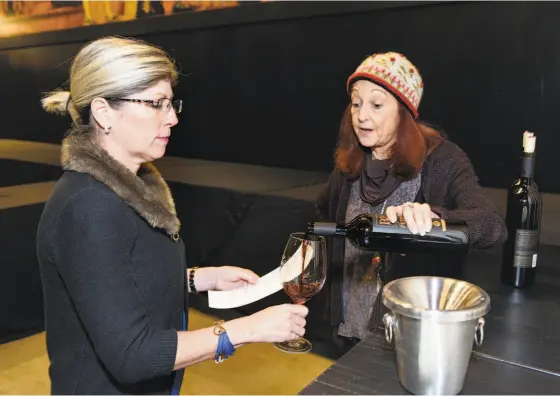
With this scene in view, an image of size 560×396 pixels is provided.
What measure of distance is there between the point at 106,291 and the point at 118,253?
0.08 meters

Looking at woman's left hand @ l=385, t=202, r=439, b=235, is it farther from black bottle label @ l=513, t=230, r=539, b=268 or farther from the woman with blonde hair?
black bottle label @ l=513, t=230, r=539, b=268

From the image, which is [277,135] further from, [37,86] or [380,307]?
[380,307]

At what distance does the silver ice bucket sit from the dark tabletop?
5 cm

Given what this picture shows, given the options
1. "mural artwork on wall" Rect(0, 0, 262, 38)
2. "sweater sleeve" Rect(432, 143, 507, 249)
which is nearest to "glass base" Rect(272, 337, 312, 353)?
"sweater sleeve" Rect(432, 143, 507, 249)

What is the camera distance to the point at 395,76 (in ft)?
5.53

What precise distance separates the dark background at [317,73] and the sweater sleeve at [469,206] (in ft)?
3.71

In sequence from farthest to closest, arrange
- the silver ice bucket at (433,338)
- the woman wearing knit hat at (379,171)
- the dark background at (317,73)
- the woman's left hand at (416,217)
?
the dark background at (317,73), the woman wearing knit hat at (379,171), the woman's left hand at (416,217), the silver ice bucket at (433,338)

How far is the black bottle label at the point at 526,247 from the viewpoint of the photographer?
148cm

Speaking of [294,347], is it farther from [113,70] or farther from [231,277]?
[113,70]

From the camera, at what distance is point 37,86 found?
342 centimetres

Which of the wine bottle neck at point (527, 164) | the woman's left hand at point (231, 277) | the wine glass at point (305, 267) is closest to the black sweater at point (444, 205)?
the wine bottle neck at point (527, 164)

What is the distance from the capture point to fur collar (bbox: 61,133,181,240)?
1112mm

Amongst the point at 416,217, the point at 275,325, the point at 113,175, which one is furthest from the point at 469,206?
the point at 113,175

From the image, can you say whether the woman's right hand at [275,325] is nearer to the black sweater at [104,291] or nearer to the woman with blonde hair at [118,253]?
the woman with blonde hair at [118,253]
